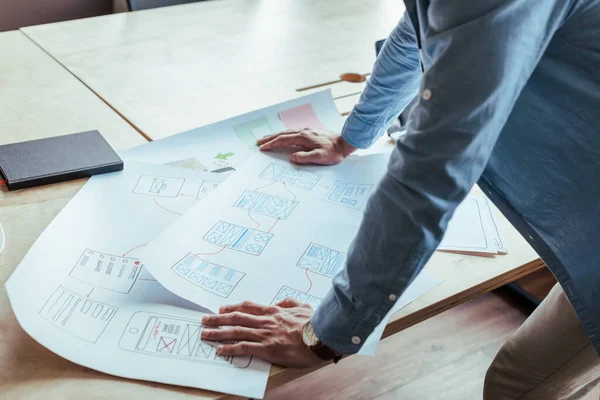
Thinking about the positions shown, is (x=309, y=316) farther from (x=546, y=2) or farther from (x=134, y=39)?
(x=134, y=39)

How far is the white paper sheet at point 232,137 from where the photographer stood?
1126mm

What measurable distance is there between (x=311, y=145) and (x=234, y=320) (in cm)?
46

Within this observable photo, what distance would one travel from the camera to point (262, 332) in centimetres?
75

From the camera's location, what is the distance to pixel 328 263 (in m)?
0.88

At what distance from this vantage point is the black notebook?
1012 millimetres

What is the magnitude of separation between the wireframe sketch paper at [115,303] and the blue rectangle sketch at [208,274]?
0.03 m

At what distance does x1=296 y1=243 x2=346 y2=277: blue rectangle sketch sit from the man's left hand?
3.6 inches

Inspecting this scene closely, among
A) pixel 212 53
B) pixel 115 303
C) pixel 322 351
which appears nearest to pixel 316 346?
pixel 322 351

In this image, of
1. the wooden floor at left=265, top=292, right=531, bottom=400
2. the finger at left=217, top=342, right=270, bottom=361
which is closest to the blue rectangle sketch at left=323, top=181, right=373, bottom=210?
the finger at left=217, top=342, right=270, bottom=361

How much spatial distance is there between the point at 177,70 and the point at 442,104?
983 mm

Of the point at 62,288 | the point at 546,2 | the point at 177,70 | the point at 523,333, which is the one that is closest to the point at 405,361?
the point at 523,333

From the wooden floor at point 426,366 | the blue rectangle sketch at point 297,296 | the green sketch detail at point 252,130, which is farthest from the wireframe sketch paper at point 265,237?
the wooden floor at point 426,366

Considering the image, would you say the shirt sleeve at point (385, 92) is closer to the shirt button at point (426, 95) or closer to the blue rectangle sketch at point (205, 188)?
the blue rectangle sketch at point (205, 188)

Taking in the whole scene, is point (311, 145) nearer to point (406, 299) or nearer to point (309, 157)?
point (309, 157)
